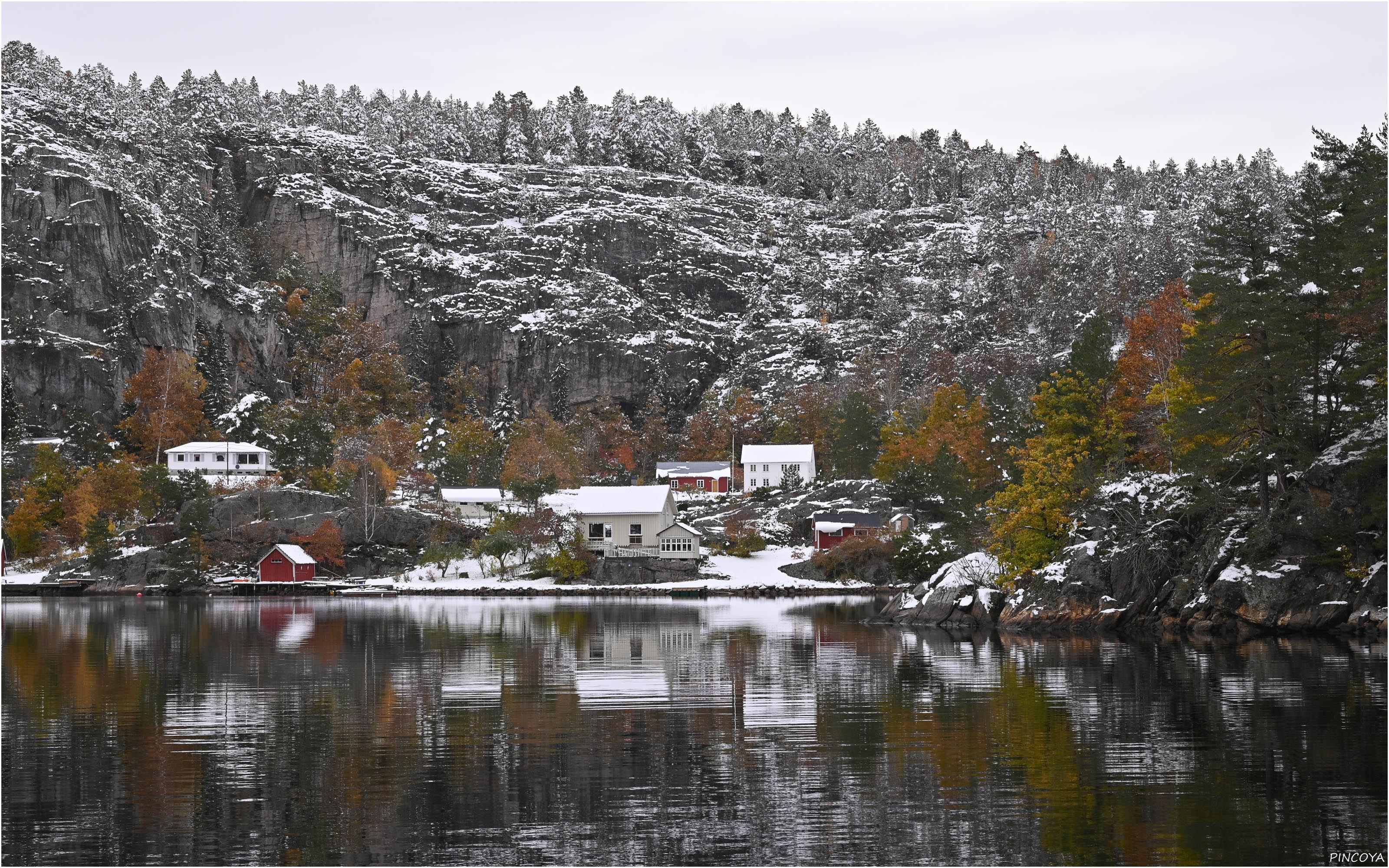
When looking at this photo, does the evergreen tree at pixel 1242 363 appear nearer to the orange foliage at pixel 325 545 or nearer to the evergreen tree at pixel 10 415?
the orange foliage at pixel 325 545

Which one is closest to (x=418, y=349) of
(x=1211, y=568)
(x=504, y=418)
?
(x=504, y=418)

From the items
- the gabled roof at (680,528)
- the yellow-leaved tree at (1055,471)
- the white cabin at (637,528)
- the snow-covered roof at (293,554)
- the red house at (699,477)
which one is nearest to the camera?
the yellow-leaved tree at (1055,471)

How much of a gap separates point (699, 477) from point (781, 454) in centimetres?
896

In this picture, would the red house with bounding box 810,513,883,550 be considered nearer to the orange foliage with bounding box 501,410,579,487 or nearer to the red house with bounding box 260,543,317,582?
the orange foliage with bounding box 501,410,579,487

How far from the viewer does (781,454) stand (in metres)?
133

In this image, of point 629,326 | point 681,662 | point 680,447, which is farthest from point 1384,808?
point 629,326

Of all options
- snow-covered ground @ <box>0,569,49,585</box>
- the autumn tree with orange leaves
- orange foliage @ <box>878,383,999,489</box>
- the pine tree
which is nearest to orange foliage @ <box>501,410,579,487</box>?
the pine tree

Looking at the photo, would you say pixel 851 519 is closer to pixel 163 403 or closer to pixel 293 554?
pixel 293 554

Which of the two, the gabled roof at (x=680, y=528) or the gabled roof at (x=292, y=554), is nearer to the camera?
the gabled roof at (x=292, y=554)

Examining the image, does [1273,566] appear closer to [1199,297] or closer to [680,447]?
[1199,297]

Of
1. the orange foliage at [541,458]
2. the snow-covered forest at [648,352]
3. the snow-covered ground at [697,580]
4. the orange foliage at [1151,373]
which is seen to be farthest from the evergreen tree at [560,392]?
the orange foliage at [1151,373]

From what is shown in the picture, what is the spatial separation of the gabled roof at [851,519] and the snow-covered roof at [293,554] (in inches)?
1515

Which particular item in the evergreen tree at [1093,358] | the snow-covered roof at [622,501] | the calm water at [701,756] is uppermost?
the evergreen tree at [1093,358]

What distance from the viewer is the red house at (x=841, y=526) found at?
98250 millimetres
